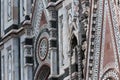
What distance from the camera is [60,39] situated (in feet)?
76.1

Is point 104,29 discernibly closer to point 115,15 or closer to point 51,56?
point 115,15

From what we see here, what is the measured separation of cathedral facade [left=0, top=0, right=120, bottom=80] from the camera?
2058cm

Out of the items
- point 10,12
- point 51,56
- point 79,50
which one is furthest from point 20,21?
point 79,50

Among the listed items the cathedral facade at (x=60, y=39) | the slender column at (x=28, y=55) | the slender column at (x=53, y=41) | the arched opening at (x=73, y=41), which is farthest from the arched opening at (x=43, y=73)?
the arched opening at (x=73, y=41)

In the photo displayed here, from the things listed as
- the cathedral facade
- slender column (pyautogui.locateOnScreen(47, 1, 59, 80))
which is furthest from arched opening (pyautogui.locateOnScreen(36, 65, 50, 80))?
slender column (pyautogui.locateOnScreen(47, 1, 59, 80))

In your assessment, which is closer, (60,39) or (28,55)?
(60,39)

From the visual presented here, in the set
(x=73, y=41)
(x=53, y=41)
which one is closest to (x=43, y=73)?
(x=53, y=41)

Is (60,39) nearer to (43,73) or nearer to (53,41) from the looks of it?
(53,41)

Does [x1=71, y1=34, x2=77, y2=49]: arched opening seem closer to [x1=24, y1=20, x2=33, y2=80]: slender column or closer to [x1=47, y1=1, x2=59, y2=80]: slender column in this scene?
[x1=47, y1=1, x2=59, y2=80]: slender column

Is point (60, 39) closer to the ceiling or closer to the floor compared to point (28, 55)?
closer to the ceiling

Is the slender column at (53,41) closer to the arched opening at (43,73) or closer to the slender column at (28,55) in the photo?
the arched opening at (43,73)

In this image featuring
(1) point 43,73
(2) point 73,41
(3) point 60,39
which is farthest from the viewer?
(1) point 43,73

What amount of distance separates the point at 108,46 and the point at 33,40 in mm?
4782

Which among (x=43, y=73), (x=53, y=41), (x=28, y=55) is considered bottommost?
(x=43, y=73)
